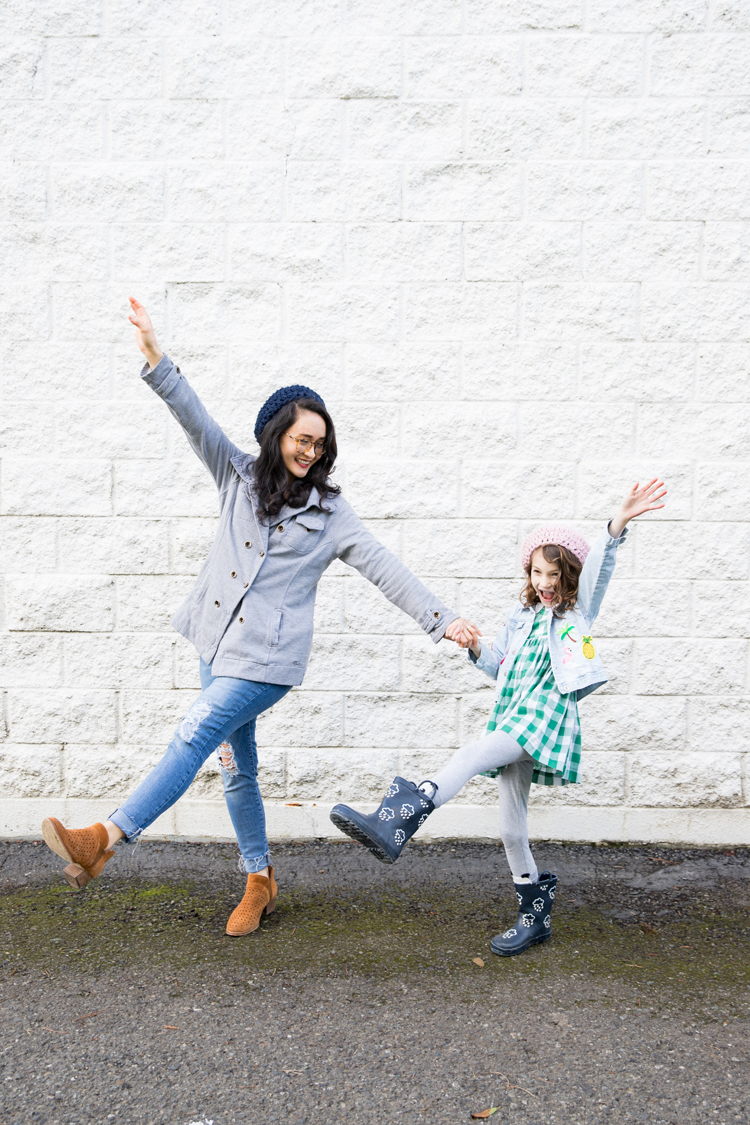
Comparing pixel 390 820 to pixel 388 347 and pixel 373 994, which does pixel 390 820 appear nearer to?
pixel 373 994

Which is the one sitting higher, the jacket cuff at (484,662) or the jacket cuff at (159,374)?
the jacket cuff at (159,374)

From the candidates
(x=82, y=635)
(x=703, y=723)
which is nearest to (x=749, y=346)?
(x=703, y=723)

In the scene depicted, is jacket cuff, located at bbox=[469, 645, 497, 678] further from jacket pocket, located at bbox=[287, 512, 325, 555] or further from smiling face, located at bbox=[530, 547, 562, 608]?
jacket pocket, located at bbox=[287, 512, 325, 555]

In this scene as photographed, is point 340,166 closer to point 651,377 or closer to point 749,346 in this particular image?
point 651,377

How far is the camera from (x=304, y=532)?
9.62 ft

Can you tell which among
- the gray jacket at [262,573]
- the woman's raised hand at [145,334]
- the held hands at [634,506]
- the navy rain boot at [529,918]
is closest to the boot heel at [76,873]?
the gray jacket at [262,573]

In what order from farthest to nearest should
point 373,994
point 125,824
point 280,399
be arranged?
1. point 280,399
2. point 373,994
3. point 125,824

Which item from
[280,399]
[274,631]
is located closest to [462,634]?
[274,631]

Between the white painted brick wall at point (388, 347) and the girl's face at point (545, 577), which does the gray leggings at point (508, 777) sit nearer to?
the girl's face at point (545, 577)

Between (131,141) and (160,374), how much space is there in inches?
67.0

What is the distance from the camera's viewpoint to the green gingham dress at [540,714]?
278 cm

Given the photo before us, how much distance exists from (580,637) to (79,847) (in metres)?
1.64

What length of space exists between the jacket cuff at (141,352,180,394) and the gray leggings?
1515 mm

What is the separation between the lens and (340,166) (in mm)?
3750
